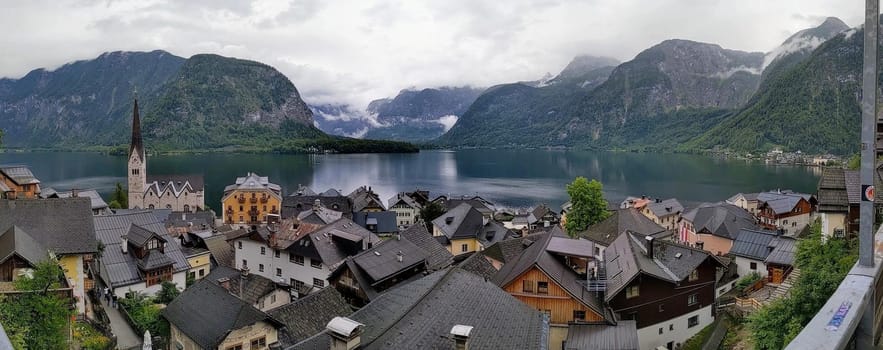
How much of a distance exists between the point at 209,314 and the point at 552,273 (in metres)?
15.0

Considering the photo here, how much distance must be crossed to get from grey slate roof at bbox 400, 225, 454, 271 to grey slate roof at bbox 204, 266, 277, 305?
31.8 ft

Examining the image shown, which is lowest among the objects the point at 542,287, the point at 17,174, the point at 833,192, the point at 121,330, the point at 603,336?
the point at 121,330

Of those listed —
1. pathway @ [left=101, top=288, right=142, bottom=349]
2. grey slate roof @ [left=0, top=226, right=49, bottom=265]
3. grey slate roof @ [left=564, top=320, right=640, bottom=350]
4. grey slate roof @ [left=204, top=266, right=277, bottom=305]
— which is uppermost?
grey slate roof @ [left=0, top=226, right=49, bottom=265]

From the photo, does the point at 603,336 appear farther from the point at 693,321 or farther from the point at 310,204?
the point at 310,204

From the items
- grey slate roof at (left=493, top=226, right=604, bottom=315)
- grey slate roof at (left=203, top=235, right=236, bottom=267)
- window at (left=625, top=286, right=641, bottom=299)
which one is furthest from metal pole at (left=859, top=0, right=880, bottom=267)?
grey slate roof at (left=203, top=235, right=236, bottom=267)

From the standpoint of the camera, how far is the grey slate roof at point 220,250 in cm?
4488

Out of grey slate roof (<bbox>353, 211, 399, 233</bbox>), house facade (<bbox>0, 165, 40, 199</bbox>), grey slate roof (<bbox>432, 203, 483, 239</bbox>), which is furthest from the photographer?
grey slate roof (<bbox>353, 211, 399, 233</bbox>)

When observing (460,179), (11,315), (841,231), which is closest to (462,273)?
(11,315)

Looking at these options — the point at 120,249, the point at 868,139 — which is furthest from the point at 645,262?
the point at 120,249

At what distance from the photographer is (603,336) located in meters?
22.1

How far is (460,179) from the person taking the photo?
524 ft

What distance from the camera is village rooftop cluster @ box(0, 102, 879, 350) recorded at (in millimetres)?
13945

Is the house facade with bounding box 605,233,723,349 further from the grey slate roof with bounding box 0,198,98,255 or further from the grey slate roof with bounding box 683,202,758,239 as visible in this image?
the grey slate roof with bounding box 683,202,758,239

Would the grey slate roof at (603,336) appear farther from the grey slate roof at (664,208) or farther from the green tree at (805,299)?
the grey slate roof at (664,208)
